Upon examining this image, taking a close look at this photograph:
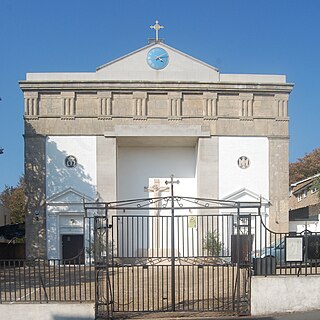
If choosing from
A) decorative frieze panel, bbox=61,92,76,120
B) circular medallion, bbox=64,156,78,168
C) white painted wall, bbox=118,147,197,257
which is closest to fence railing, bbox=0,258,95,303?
circular medallion, bbox=64,156,78,168

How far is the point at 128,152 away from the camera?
123 feet

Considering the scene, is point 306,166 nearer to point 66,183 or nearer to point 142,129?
point 142,129

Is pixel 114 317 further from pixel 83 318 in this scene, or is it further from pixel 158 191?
pixel 158 191

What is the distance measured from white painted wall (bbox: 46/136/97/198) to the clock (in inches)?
250

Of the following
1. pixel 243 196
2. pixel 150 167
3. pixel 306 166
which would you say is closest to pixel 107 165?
pixel 150 167

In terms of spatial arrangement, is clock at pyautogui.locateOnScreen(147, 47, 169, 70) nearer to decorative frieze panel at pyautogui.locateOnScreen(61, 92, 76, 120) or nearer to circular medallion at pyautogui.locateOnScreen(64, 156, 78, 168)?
decorative frieze panel at pyautogui.locateOnScreen(61, 92, 76, 120)

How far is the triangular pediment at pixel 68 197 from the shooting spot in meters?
33.9

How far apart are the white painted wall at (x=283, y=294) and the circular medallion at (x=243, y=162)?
→ 2235 centimetres

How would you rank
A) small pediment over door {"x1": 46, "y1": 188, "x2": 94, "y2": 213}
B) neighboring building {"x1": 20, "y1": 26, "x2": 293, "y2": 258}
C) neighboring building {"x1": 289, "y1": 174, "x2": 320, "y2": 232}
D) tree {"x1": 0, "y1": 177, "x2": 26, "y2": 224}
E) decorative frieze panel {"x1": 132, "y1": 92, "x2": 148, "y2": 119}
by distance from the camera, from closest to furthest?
small pediment over door {"x1": 46, "y1": 188, "x2": 94, "y2": 213}
neighboring building {"x1": 20, "y1": 26, "x2": 293, "y2": 258}
decorative frieze panel {"x1": 132, "y1": 92, "x2": 148, "y2": 119}
neighboring building {"x1": 289, "y1": 174, "x2": 320, "y2": 232}
tree {"x1": 0, "y1": 177, "x2": 26, "y2": 224}

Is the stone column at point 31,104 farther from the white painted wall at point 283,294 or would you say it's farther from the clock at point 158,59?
the white painted wall at point 283,294

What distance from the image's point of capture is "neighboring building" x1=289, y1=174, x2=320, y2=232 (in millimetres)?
35531

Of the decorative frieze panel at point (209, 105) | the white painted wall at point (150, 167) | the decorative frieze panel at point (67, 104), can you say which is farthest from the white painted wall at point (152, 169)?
the decorative frieze panel at point (67, 104)

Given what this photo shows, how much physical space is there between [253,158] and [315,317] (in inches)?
923

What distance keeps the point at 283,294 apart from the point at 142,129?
22.6 metres
